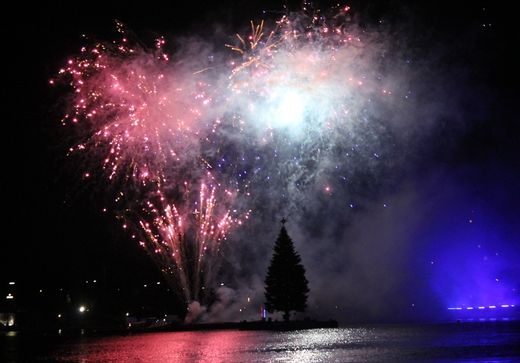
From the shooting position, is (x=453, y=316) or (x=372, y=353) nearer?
(x=372, y=353)

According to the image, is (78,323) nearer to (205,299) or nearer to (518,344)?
(205,299)

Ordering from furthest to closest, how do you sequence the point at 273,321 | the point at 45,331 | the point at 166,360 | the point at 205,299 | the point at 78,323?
the point at 78,323 → the point at 45,331 → the point at 205,299 → the point at 273,321 → the point at 166,360

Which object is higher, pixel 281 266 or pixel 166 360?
pixel 281 266

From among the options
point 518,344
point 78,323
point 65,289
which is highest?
point 65,289

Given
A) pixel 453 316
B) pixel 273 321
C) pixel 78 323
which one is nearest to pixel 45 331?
pixel 78 323

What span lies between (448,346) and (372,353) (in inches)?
205

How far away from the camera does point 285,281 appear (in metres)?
61.9

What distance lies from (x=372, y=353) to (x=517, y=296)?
69438mm

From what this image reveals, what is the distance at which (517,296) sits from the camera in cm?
8738

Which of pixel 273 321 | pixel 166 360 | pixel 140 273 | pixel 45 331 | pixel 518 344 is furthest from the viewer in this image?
pixel 140 273

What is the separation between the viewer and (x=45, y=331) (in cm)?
7625

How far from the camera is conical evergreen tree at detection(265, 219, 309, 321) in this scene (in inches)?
2415

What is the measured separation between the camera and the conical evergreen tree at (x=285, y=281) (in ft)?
201

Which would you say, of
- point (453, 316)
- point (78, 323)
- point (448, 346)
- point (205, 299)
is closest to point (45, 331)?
point (78, 323)
